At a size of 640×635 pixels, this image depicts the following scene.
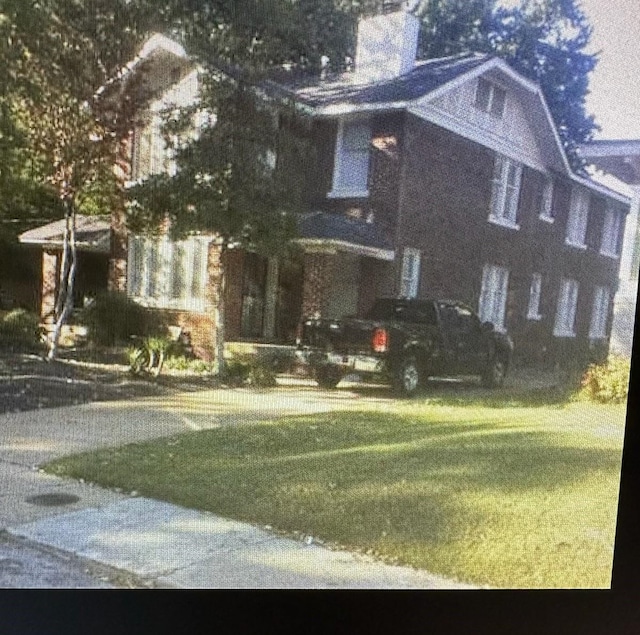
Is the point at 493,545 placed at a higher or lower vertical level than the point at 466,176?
lower

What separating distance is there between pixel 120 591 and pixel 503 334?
4.06ft

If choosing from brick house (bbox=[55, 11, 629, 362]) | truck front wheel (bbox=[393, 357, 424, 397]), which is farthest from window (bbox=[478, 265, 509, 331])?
truck front wheel (bbox=[393, 357, 424, 397])

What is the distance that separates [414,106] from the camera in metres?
1.69

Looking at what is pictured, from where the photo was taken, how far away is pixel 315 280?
1720 millimetres

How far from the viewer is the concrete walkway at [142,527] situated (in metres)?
1.62

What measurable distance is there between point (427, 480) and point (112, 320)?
947mm

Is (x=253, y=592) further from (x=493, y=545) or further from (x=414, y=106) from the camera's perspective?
(x=414, y=106)

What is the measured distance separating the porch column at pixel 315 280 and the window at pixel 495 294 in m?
0.46

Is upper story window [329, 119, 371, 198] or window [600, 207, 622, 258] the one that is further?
window [600, 207, 622, 258]

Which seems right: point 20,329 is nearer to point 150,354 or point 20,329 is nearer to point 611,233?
point 150,354

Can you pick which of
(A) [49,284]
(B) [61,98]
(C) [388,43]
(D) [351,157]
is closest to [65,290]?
(A) [49,284]

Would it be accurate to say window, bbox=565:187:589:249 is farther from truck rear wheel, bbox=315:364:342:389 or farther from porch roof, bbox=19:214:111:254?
porch roof, bbox=19:214:111:254

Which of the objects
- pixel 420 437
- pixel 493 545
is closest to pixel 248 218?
pixel 420 437

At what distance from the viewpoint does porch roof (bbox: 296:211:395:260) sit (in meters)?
1.69
